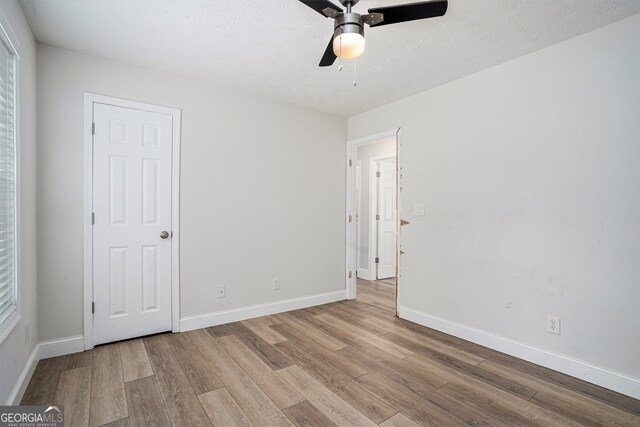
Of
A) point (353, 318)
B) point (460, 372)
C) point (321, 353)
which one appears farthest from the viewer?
point (353, 318)

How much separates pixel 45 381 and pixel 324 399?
1.91m

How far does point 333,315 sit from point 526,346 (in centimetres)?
187

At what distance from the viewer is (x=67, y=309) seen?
2539 mm

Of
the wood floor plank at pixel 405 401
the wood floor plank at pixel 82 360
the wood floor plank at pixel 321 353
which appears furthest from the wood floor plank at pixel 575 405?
the wood floor plank at pixel 82 360

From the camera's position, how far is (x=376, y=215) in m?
5.55

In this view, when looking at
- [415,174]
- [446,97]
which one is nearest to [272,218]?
[415,174]

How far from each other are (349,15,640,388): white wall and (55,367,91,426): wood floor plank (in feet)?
9.55

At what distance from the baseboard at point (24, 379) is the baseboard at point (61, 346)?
6cm

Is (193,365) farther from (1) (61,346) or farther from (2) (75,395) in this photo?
(1) (61,346)

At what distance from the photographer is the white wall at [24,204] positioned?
5.70 feet

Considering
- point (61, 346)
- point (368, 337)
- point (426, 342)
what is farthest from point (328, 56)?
point (61, 346)

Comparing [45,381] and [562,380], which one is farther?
[562,380]

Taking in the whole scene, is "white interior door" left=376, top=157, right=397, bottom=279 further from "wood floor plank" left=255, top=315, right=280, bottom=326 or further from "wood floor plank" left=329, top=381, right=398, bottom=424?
"wood floor plank" left=329, top=381, right=398, bottom=424

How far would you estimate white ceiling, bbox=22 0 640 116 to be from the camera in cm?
198
